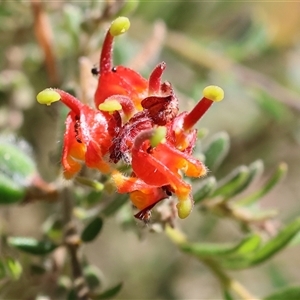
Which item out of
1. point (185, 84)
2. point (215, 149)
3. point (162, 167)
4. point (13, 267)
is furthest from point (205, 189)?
point (185, 84)

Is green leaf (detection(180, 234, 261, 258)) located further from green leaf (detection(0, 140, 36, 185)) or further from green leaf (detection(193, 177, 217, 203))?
green leaf (detection(0, 140, 36, 185))

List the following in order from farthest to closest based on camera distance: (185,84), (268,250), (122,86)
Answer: (185,84) < (268,250) < (122,86)

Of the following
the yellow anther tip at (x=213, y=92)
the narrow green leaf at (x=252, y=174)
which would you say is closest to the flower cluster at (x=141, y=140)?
the yellow anther tip at (x=213, y=92)

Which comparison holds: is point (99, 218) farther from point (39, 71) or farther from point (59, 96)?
point (39, 71)

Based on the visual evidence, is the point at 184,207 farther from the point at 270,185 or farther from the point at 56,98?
the point at 270,185

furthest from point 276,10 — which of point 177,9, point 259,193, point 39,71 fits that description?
point 259,193

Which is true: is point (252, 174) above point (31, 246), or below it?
above

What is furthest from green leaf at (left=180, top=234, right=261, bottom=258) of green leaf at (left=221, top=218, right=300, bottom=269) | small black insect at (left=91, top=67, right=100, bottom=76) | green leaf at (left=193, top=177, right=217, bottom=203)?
small black insect at (left=91, top=67, right=100, bottom=76)
